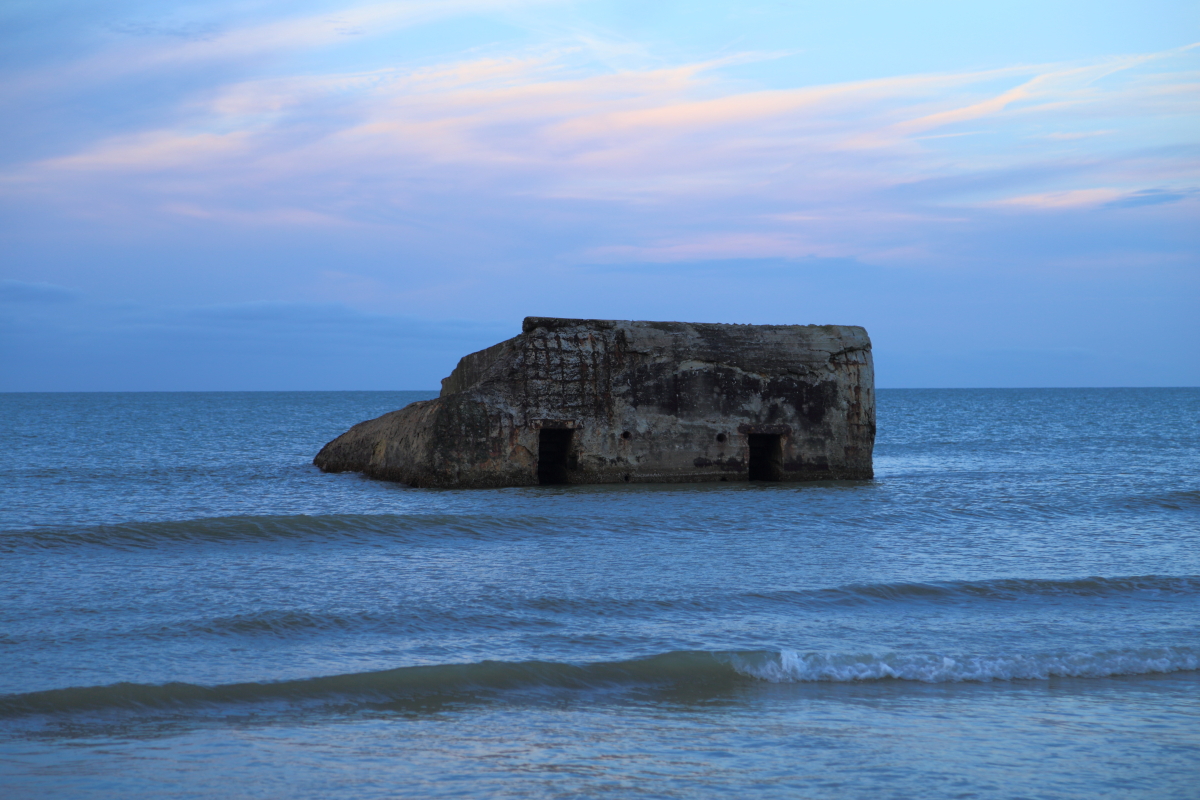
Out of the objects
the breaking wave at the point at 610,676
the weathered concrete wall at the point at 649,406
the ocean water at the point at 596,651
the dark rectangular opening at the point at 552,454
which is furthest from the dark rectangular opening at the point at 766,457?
the breaking wave at the point at 610,676

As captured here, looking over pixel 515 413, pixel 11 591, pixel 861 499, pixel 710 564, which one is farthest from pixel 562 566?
pixel 861 499

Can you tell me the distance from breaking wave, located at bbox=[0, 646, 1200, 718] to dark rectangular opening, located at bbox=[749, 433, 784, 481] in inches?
351

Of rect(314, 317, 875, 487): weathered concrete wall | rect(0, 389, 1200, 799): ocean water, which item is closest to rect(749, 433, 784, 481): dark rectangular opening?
rect(314, 317, 875, 487): weathered concrete wall

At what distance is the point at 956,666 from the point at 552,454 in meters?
9.90

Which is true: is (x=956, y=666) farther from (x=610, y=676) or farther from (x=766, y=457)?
(x=766, y=457)

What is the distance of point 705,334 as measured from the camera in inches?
575

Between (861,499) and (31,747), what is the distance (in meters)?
10.9

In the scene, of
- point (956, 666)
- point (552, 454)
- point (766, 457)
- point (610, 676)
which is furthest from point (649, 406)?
point (610, 676)

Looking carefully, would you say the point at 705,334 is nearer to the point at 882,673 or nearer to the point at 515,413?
the point at 515,413

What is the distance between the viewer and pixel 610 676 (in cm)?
550

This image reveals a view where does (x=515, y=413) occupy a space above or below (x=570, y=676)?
above

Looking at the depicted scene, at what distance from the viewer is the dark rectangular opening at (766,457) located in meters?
15.0

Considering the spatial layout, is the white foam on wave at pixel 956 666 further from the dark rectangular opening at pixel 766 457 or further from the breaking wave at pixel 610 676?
the dark rectangular opening at pixel 766 457

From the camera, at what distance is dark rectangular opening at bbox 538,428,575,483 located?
47.6ft
